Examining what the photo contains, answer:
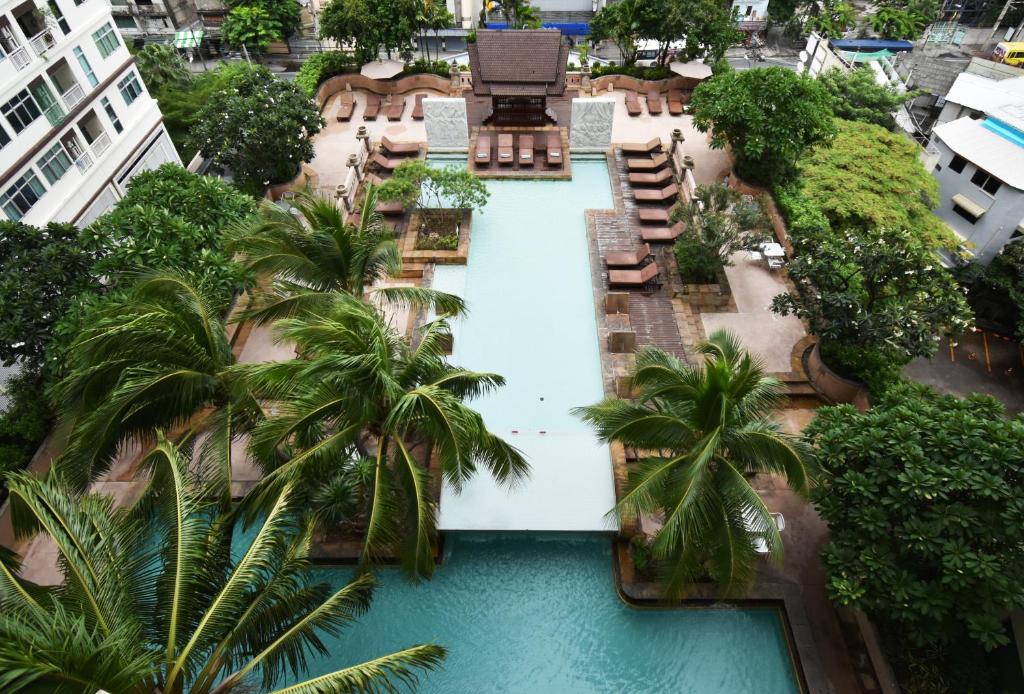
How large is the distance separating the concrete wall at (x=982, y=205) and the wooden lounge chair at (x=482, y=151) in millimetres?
19144

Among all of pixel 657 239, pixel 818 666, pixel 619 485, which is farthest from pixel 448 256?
pixel 818 666

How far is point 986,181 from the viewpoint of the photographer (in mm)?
22703

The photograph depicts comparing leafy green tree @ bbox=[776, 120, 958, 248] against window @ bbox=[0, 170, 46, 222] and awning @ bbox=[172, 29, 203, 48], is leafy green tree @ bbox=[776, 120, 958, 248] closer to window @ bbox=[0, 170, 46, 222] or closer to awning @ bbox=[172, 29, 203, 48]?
window @ bbox=[0, 170, 46, 222]

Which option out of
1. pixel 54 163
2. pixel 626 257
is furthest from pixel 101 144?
pixel 626 257

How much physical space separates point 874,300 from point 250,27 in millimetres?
42715

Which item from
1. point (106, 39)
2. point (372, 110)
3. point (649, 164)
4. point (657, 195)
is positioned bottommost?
point (657, 195)

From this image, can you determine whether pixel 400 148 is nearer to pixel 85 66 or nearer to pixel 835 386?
pixel 85 66

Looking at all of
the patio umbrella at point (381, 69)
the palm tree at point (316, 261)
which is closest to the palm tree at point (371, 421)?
the palm tree at point (316, 261)

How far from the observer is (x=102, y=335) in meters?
9.21

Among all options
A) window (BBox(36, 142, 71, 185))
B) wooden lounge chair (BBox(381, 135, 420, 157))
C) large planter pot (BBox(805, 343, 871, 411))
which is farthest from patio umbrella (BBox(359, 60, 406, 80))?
large planter pot (BBox(805, 343, 871, 411))

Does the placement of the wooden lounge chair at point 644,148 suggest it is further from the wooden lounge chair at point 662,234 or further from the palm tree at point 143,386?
the palm tree at point 143,386

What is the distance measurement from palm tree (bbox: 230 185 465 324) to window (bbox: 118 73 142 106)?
16.1 meters

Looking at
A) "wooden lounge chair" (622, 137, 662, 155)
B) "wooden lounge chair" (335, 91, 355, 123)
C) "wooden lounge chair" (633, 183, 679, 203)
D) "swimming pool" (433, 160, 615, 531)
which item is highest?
"wooden lounge chair" (335, 91, 355, 123)

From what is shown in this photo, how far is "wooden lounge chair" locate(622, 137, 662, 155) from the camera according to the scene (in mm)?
24031
